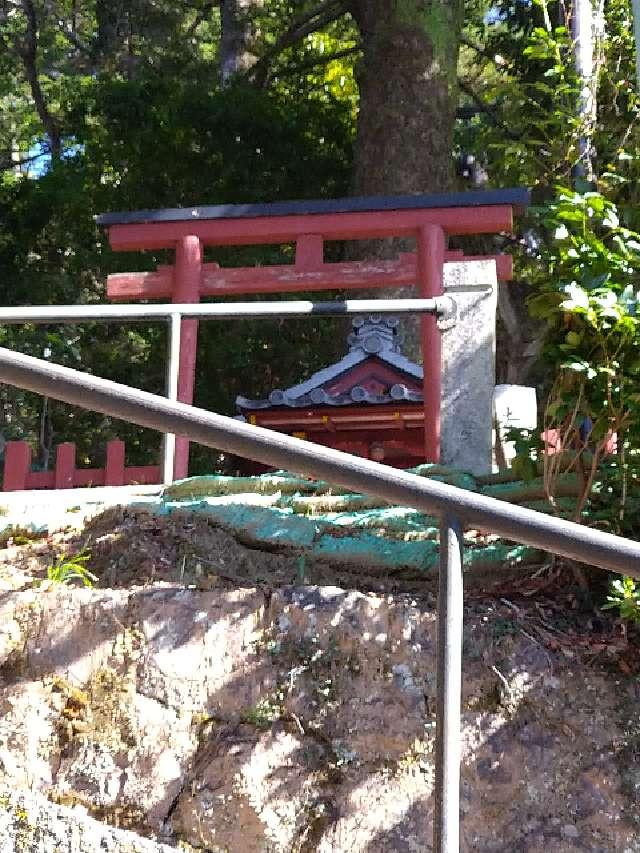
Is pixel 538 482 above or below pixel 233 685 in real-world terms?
above

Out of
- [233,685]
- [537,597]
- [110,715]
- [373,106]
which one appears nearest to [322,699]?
[233,685]

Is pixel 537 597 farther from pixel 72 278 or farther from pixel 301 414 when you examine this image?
pixel 72 278

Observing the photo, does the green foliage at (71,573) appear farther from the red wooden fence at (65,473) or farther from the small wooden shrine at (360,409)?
the small wooden shrine at (360,409)

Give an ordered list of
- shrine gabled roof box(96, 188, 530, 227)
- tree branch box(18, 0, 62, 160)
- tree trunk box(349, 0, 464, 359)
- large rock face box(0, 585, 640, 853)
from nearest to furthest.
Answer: large rock face box(0, 585, 640, 853)
shrine gabled roof box(96, 188, 530, 227)
tree trunk box(349, 0, 464, 359)
tree branch box(18, 0, 62, 160)

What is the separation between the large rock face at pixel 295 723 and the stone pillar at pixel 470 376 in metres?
1.12

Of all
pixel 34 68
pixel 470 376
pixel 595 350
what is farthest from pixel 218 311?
pixel 34 68

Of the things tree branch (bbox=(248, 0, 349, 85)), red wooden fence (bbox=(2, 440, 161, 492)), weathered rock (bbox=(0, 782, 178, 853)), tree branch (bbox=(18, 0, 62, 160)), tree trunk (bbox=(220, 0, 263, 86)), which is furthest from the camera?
tree trunk (bbox=(220, 0, 263, 86))

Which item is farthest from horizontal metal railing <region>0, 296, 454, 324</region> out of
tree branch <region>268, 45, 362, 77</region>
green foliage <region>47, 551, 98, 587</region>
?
tree branch <region>268, 45, 362, 77</region>

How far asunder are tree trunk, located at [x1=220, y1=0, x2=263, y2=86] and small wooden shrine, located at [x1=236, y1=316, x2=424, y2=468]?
5.85m

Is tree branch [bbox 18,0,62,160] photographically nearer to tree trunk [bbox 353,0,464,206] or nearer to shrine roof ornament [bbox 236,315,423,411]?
tree trunk [bbox 353,0,464,206]

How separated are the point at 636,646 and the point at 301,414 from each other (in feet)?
15.4

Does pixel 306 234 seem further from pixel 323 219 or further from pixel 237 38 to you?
pixel 237 38

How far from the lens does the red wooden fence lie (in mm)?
6519

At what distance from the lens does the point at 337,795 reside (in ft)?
7.43
